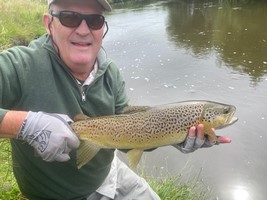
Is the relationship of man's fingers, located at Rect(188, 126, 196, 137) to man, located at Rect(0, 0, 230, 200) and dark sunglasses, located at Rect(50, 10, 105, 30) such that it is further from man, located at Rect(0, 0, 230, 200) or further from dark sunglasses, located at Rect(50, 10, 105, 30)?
dark sunglasses, located at Rect(50, 10, 105, 30)

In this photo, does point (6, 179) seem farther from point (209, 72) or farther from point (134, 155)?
point (209, 72)

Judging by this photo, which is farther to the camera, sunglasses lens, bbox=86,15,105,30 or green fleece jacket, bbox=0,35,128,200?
sunglasses lens, bbox=86,15,105,30

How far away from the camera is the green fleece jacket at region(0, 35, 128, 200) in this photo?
2.82 m

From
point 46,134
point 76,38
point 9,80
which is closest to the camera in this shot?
point 46,134

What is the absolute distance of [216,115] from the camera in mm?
3088

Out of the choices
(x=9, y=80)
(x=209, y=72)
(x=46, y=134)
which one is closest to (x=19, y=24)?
(x=209, y=72)

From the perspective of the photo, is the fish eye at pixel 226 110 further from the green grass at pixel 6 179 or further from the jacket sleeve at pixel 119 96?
the green grass at pixel 6 179

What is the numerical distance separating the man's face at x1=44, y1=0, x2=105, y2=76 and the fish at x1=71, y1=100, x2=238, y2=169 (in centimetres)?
49

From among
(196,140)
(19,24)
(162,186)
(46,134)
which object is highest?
(46,134)

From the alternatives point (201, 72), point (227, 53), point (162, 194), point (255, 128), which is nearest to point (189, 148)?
point (162, 194)

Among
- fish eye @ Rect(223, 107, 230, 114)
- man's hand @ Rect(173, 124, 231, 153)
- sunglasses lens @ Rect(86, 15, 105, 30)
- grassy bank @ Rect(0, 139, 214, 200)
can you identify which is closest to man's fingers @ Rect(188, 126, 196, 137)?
man's hand @ Rect(173, 124, 231, 153)

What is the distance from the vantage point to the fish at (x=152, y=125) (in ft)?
9.70

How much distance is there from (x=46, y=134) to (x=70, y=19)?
3.17 ft

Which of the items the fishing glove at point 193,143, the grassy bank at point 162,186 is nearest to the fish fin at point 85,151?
the fishing glove at point 193,143
